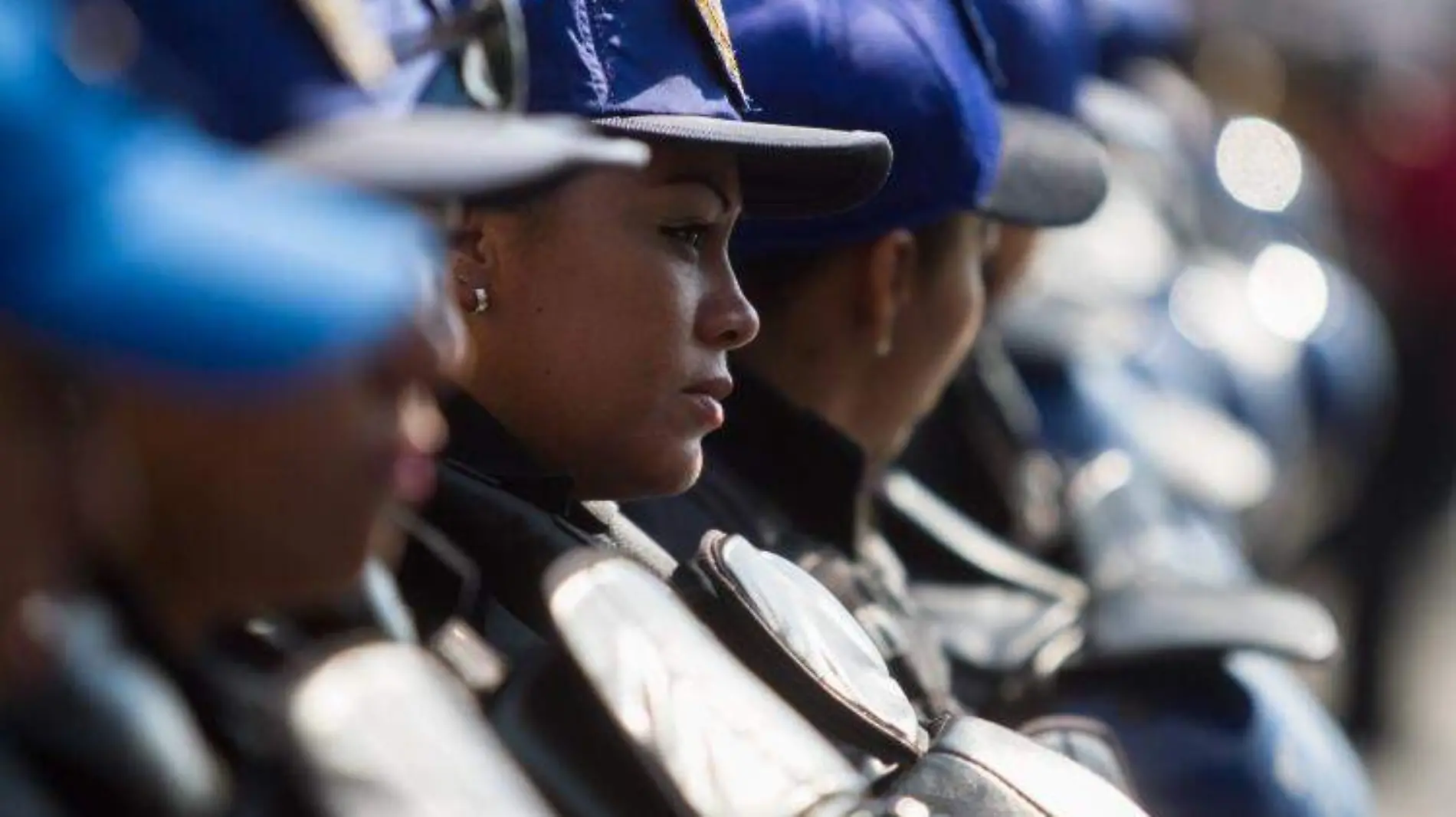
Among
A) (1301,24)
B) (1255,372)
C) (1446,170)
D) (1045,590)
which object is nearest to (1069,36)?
(1045,590)

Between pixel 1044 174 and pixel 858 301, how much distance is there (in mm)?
492

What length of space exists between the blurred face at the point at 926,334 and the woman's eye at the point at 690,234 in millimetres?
874

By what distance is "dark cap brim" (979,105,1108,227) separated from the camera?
4465mm

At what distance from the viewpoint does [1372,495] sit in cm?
889

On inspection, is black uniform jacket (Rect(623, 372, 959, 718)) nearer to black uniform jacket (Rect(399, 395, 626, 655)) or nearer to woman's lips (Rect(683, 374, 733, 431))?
woman's lips (Rect(683, 374, 733, 431))

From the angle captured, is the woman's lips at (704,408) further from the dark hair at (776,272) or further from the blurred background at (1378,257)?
the blurred background at (1378,257)

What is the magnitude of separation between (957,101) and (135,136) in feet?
6.77

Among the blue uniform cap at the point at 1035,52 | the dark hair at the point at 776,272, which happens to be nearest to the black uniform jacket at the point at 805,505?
the dark hair at the point at 776,272

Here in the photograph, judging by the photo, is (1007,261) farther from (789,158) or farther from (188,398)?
(188,398)

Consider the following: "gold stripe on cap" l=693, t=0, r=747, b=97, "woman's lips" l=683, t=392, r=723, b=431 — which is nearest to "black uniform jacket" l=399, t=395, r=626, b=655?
"woman's lips" l=683, t=392, r=723, b=431

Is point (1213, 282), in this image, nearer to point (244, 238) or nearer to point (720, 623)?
point (720, 623)

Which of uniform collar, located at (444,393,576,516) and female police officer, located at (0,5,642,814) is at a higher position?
female police officer, located at (0,5,642,814)

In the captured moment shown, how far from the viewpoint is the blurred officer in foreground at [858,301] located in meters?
3.87

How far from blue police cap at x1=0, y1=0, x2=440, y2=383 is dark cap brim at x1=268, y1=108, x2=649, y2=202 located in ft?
0.70
